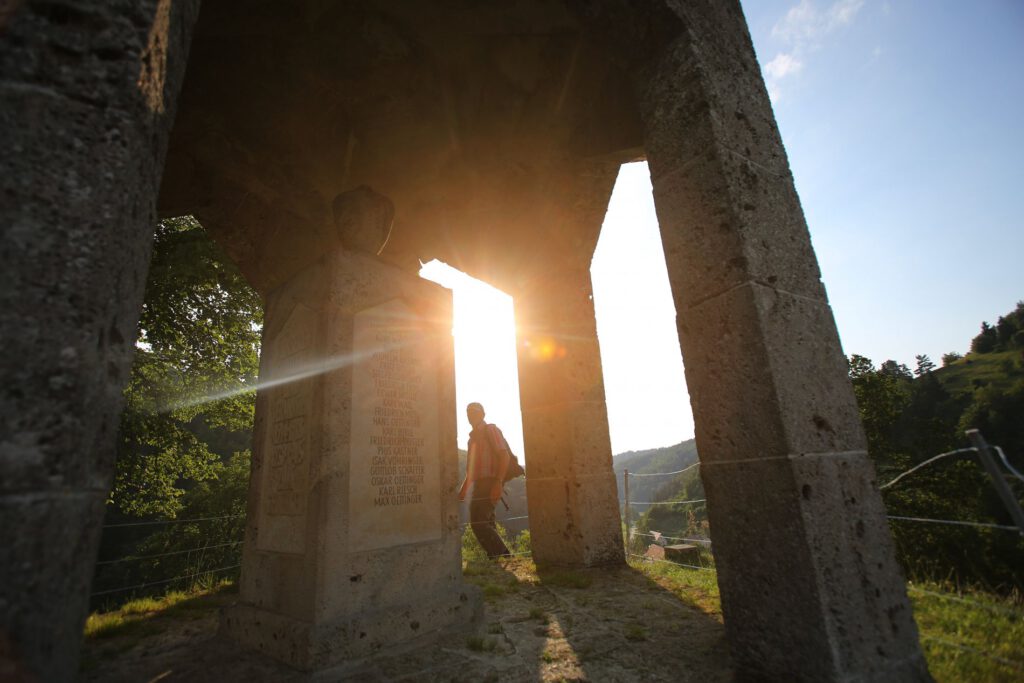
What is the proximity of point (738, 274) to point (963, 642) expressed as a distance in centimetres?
231

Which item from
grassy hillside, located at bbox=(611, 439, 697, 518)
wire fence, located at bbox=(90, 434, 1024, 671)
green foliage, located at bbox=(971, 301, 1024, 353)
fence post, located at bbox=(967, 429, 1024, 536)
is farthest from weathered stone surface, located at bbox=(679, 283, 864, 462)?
grassy hillside, located at bbox=(611, 439, 697, 518)

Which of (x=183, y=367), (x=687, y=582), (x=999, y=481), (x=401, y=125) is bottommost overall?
(x=687, y=582)

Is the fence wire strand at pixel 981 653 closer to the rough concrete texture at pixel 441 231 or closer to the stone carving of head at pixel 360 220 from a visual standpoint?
the rough concrete texture at pixel 441 231

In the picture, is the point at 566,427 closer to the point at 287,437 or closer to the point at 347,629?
the point at 287,437

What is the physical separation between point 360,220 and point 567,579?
3.72 metres

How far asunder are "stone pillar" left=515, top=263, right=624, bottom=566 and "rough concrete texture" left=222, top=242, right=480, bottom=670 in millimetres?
1771

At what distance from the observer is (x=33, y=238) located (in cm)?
109

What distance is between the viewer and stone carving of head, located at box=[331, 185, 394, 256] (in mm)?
3586

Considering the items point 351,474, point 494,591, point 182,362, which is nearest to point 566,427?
point 494,591

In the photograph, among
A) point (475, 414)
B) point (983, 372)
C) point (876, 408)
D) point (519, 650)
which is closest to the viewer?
point (519, 650)

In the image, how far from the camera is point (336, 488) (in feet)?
9.16

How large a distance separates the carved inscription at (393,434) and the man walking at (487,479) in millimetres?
2649

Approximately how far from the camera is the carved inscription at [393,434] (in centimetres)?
295

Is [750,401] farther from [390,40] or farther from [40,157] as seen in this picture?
[390,40]
